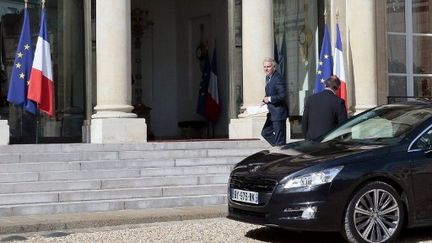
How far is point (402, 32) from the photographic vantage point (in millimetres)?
18422

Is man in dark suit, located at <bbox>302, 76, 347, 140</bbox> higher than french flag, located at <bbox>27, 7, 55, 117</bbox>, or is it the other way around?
french flag, located at <bbox>27, 7, 55, 117</bbox>

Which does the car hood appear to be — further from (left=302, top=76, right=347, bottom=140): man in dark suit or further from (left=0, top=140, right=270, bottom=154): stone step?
(left=0, top=140, right=270, bottom=154): stone step

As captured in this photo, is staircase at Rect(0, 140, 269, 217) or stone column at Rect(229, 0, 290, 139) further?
stone column at Rect(229, 0, 290, 139)

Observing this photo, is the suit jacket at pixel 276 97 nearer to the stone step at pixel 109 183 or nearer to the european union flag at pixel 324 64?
the stone step at pixel 109 183

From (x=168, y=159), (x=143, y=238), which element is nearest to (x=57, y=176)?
(x=168, y=159)

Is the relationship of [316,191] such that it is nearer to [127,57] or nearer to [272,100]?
[272,100]

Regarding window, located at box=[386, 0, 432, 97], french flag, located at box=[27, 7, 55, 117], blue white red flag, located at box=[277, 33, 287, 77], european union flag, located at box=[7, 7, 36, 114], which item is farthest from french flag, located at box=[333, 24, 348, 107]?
european union flag, located at box=[7, 7, 36, 114]

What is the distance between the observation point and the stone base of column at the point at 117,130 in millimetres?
13336

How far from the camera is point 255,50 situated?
591 inches

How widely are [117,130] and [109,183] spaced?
111 inches

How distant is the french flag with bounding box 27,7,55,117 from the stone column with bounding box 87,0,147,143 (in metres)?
0.93

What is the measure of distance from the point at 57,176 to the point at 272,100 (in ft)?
11.4

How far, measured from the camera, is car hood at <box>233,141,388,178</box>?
717 cm

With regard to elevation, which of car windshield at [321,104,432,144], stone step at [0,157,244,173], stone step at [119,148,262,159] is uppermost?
car windshield at [321,104,432,144]
